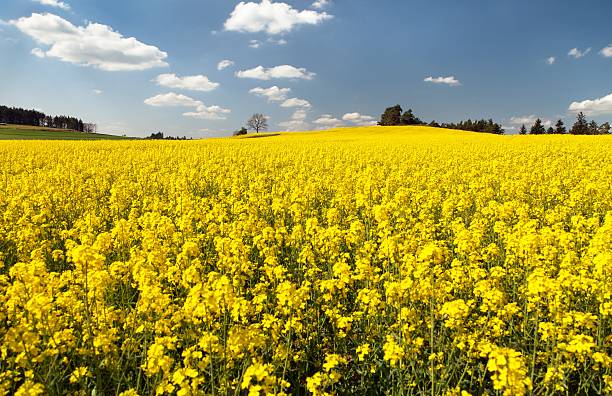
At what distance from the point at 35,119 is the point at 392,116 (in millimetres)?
108570

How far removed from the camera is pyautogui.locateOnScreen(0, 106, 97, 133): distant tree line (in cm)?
11331

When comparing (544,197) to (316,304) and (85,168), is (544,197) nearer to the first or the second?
(316,304)

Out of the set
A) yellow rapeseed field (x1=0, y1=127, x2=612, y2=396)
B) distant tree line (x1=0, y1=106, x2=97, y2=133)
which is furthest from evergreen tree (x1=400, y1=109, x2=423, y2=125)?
distant tree line (x1=0, y1=106, x2=97, y2=133)

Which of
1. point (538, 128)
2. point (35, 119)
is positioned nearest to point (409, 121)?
point (538, 128)

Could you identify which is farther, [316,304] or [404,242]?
[404,242]

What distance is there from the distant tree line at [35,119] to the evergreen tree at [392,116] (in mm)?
100855

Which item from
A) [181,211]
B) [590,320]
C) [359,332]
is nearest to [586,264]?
[590,320]

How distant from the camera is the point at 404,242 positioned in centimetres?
539

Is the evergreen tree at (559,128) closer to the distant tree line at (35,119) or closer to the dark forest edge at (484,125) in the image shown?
the dark forest edge at (484,125)

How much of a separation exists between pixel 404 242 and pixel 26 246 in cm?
582

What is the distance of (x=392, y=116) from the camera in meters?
90.6

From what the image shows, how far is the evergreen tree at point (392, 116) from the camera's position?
295 feet

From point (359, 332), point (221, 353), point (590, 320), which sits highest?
point (590, 320)

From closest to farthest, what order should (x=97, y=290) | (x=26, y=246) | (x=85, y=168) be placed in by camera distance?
1. (x=97, y=290)
2. (x=26, y=246)
3. (x=85, y=168)
